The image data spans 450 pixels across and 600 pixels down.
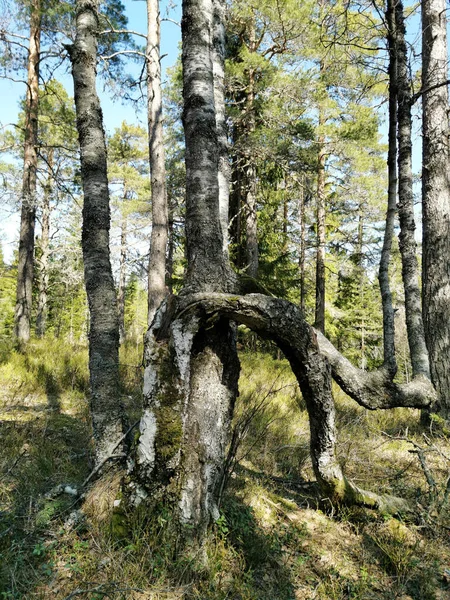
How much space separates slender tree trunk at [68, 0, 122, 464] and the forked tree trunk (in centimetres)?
81

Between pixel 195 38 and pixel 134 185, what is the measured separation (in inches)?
806

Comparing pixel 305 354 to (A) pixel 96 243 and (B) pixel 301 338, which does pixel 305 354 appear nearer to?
(B) pixel 301 338

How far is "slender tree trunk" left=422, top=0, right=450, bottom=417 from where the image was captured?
19.2ft

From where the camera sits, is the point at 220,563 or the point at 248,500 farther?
the point at 248,500

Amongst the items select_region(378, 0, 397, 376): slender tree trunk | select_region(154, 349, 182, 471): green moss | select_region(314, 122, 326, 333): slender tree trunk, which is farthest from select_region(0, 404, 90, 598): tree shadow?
select_region(314, 122, 326, 333): slender tree trunk

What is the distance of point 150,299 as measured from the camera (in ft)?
27.9

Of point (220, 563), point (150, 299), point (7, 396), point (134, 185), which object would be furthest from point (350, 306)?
point (220, 563)

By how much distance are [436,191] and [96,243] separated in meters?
5.44

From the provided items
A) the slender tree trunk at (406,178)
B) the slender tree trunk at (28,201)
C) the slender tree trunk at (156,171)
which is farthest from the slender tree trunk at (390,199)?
the slender tree trunk at (28,201)

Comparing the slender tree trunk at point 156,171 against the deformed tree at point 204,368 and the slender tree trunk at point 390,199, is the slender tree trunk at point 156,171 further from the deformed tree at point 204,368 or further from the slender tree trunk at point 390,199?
the deformed tree at point 204,368

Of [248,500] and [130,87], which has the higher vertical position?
[130,87]

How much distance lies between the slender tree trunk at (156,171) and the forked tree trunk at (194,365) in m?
5.68

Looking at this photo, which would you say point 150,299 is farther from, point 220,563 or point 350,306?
point 350,306

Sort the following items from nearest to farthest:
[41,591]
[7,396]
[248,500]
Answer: [41,591] < [248,500] < [7,396]
